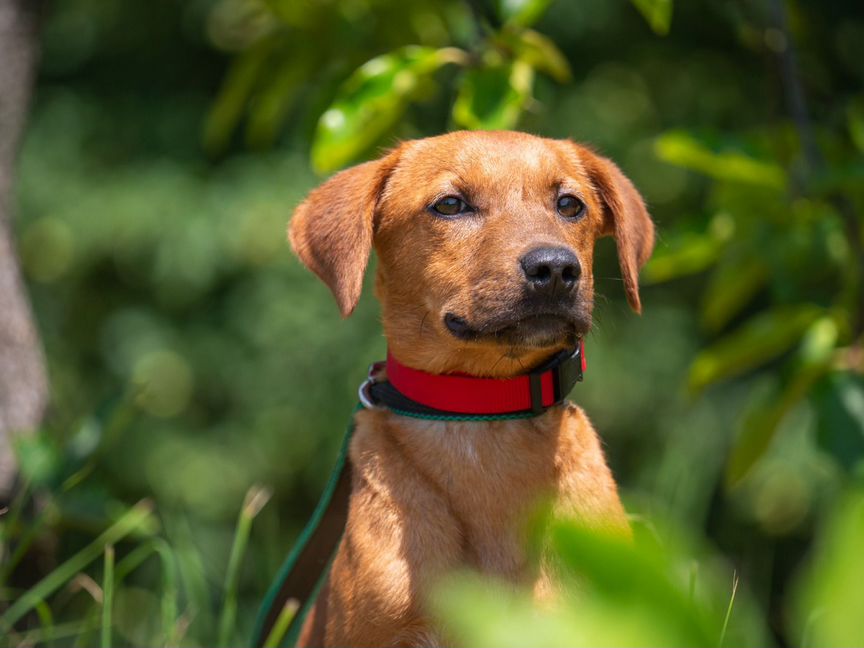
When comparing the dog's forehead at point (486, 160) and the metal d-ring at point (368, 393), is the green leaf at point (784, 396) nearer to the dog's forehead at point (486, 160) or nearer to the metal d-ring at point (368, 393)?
the dog's forehead at point (486, 160)

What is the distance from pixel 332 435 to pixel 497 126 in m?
4.06

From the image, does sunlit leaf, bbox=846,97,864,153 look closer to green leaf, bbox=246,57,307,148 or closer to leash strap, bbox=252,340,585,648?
leash strap, bbox=252,340,585,648

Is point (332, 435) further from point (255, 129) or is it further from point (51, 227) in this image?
point (255, 129)

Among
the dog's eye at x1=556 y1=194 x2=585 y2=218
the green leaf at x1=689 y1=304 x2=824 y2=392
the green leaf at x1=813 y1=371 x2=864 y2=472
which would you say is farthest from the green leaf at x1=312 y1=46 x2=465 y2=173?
the green leaf at x1=813 y1=371 x2=864 y2=472

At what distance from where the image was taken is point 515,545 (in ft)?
7.17

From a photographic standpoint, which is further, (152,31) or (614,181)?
(152,31)

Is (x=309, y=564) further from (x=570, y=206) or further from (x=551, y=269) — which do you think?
(x=570, y=206)

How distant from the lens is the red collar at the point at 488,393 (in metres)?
2.37

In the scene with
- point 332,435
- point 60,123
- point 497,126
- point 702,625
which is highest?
point 702,625

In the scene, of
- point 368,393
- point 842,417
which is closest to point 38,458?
point 368,393

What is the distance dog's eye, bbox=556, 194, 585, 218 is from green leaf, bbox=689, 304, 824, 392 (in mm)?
884

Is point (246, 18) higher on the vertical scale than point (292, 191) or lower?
higher

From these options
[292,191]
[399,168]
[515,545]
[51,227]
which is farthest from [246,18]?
[515,545]

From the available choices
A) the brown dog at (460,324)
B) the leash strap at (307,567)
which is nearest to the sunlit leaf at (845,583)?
the brown dog at (460,324)
